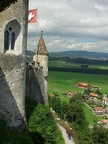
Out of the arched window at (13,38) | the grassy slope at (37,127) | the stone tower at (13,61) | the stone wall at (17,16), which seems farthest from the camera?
the grassy slope at (37,127)

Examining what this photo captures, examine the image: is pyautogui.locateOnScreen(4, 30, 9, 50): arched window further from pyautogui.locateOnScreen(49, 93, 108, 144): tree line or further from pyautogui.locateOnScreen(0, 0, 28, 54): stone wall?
pyautogui.locateOnScreen(49, 93, 108, 144): tree line

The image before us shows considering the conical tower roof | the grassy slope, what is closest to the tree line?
the conical tower roof

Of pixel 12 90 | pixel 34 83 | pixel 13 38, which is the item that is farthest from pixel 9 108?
pixel 34 83

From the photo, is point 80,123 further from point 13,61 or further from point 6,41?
point 6,41

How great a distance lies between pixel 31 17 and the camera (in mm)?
27531

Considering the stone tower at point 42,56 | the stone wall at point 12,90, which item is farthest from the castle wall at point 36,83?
the stone wall at point 12,90

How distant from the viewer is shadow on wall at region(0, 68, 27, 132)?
66.2 feet

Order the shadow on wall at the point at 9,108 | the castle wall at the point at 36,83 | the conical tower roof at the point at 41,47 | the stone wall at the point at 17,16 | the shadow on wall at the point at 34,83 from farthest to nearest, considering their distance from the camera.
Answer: the conical tower roof at the point at 41,47 < the castle wall at the point at 36,83 < the shadow on wall at the point at 34,83 < the shadow on wall at the point at 9,108 < the stone wall at the point at 17,16

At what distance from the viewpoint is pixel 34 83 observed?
113 feet

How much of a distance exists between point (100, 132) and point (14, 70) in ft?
92.1

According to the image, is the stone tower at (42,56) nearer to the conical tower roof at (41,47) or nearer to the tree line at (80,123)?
the conical tower roof at (41,47)

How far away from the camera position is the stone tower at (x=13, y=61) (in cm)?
1992

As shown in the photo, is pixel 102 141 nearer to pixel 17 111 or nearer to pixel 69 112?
pixel 69 112

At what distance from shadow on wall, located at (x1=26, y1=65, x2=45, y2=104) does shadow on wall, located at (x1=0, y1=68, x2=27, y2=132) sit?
1083cm
